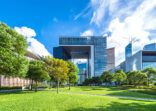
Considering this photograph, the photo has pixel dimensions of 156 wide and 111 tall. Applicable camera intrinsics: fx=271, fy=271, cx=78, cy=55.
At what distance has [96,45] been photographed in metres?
159

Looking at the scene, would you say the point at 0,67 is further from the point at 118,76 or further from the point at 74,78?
the point at 118,76

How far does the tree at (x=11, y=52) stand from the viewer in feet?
105

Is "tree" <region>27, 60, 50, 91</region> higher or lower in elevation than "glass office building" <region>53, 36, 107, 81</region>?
lower

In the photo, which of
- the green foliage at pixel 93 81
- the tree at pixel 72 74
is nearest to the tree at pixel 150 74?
the tree at pixel 72 74

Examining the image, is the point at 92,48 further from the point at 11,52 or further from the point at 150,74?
the point at 11,52

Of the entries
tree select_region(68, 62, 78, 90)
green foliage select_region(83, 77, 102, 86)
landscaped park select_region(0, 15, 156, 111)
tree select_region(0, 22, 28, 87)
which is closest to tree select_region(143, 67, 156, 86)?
tree select_region(68, 62, 78, 90)

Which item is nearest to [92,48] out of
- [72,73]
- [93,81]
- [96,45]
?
[96,45]

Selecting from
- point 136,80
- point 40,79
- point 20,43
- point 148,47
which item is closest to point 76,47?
point 148,47

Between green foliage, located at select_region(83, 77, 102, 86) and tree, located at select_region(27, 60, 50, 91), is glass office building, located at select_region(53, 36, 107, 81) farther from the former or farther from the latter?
tree, located at select_region(27, 60, 50, 91)

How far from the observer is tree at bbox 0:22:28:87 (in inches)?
1257

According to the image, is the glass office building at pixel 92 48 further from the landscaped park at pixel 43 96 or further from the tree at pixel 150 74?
the landscaped park at pixel 43 96

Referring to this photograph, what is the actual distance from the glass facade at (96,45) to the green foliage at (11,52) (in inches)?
4617

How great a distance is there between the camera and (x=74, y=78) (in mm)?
67125

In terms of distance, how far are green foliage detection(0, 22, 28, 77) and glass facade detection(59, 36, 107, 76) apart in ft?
385
